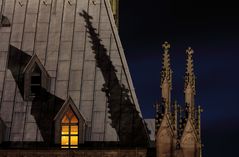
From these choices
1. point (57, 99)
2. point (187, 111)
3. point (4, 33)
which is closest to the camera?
point (187, 111)

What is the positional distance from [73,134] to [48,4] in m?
8.61

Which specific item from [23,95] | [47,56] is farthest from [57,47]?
[23,95]

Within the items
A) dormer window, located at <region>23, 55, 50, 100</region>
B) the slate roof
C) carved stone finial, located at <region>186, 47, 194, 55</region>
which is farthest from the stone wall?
carved stone finial, located at <region>186, 47, 194, 55</region>

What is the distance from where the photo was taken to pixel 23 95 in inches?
1613

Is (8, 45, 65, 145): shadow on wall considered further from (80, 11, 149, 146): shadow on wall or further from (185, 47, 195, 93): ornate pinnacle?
(185, 47, 195, 93): ornate pinnacle

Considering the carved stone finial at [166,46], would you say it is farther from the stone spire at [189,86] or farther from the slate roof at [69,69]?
the slate roof at [69,69]

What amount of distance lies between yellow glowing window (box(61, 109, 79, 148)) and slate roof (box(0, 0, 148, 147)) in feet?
2.20

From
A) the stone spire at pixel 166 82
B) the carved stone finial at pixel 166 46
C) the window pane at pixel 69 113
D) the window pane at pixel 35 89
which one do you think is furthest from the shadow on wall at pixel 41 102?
the carved stone finial at pixel 166 46

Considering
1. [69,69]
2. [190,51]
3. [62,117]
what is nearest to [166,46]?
[190,51]

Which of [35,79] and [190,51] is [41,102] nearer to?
[35,79]

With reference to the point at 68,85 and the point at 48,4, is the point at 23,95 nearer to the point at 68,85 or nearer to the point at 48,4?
the point at 68,85

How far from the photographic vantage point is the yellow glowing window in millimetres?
39188

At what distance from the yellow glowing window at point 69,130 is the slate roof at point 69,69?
0.67m

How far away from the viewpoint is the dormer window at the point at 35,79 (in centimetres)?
4094
